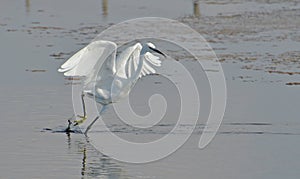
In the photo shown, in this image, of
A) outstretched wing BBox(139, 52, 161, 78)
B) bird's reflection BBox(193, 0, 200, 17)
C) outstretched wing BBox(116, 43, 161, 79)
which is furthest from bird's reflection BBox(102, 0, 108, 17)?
outstretched wing BBox(116, 43, 161, 79)

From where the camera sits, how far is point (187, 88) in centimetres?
1446

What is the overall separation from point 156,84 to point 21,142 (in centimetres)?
424

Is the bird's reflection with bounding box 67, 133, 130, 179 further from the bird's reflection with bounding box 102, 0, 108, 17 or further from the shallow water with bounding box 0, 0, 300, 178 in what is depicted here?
the bird's reflection with bounding box 102, 0, 108, 17

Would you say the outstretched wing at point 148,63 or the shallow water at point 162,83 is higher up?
the outstretched wing at point 148,63

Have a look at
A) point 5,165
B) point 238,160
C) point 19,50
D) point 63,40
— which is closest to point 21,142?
point 5,165

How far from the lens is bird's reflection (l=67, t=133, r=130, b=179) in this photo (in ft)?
32.0

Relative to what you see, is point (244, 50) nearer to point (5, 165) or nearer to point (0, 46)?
point (0, 46)

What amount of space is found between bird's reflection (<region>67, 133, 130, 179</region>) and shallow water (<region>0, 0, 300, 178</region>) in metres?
0.01

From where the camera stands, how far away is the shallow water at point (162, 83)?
998 cm

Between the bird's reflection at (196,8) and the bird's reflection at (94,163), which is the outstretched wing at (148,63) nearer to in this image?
the bird's reflection at (94,163)

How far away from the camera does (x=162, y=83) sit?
14.9 meters

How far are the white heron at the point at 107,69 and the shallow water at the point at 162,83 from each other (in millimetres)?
497

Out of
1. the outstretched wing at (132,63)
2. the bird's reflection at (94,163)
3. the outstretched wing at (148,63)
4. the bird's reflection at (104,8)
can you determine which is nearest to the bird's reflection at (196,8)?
Result: the bird's reflection at (104,8)

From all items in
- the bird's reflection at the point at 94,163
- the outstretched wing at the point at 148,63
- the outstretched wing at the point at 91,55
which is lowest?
the bird's reflection at the point at 94,163
